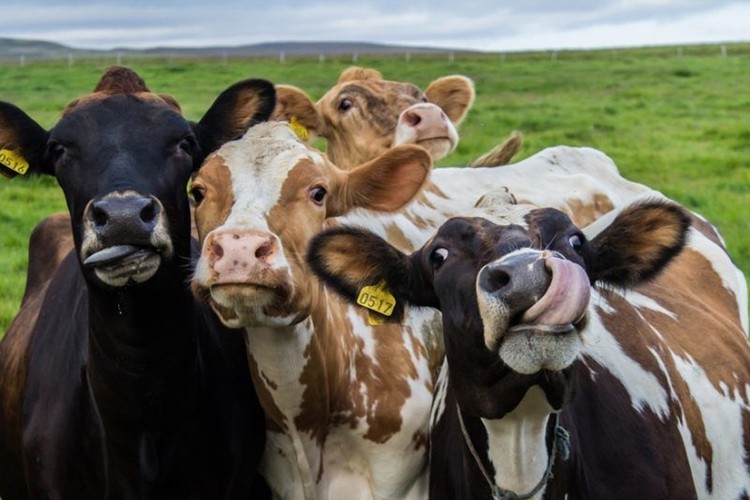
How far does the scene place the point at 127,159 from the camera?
447cm

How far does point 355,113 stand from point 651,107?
51.5ft

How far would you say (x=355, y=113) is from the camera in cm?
723

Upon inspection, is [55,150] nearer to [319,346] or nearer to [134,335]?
[134,335]

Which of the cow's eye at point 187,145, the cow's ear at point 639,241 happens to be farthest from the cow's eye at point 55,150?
the cow's ear at point 639,241

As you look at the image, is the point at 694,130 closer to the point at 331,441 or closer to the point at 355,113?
the point at 355,113

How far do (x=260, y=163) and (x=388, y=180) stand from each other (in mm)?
674

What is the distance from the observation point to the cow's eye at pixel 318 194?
479 centimetres

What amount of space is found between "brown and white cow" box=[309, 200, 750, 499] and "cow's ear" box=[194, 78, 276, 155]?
1034mm

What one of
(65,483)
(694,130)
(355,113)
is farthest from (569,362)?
(694,130)

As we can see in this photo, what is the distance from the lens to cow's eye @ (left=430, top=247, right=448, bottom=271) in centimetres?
411

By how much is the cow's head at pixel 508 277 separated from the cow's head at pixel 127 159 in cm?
58

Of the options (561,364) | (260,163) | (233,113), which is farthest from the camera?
(233,113)

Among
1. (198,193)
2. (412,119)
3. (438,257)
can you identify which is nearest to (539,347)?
(438,257)

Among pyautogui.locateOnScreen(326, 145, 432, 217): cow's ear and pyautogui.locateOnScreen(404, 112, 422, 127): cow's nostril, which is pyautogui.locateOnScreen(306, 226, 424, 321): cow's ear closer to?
pyautogui.locateOnScreen(326, 145, 432, 217): cow's ear
